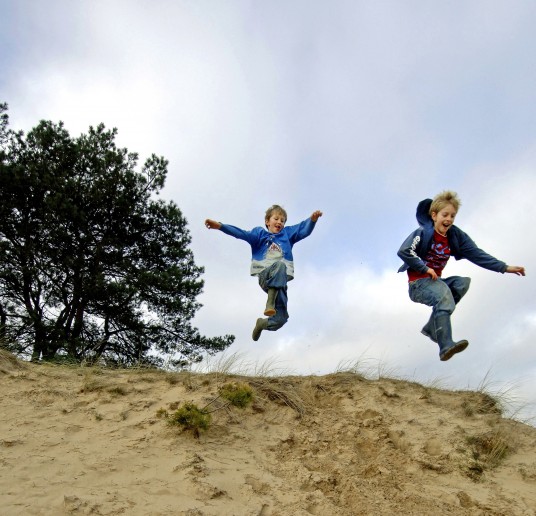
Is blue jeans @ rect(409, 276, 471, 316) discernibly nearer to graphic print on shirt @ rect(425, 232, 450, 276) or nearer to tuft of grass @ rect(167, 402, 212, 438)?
graphic print on shirt @ rect(425, 232, 450, 276)

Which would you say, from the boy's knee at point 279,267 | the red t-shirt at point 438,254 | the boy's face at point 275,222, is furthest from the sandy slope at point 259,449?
the boy's face at point 275,222

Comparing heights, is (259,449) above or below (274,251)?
below

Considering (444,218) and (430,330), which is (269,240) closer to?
(444,218)

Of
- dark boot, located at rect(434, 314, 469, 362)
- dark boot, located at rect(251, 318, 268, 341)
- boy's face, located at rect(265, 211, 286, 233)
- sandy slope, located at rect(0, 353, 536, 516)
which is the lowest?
sandy slope, located at rect(0, 353, 536, 516)

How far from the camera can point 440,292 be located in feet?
18.7

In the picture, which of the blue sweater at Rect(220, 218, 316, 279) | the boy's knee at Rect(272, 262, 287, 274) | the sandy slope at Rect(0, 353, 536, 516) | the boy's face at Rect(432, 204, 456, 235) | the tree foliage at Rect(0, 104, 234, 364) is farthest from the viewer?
the tree foliage at Rect(0, 104, 234, 364)

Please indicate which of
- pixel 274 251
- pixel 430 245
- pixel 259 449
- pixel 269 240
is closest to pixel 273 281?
pixel 274 251

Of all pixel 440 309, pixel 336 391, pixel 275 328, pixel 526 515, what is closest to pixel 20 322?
pixel 275 328

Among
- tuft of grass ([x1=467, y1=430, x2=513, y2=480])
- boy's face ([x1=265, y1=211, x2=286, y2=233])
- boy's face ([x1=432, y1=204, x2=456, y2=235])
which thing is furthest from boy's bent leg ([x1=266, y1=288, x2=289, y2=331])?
tuft of grass ([x1=467, y1=430, x2=513, y2=480])

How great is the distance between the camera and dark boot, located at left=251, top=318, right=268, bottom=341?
6387 mm

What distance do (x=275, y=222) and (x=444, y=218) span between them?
2070mm

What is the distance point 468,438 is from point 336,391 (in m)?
1.42

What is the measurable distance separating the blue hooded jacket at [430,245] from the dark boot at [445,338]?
598 mm

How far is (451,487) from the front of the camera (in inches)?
173
